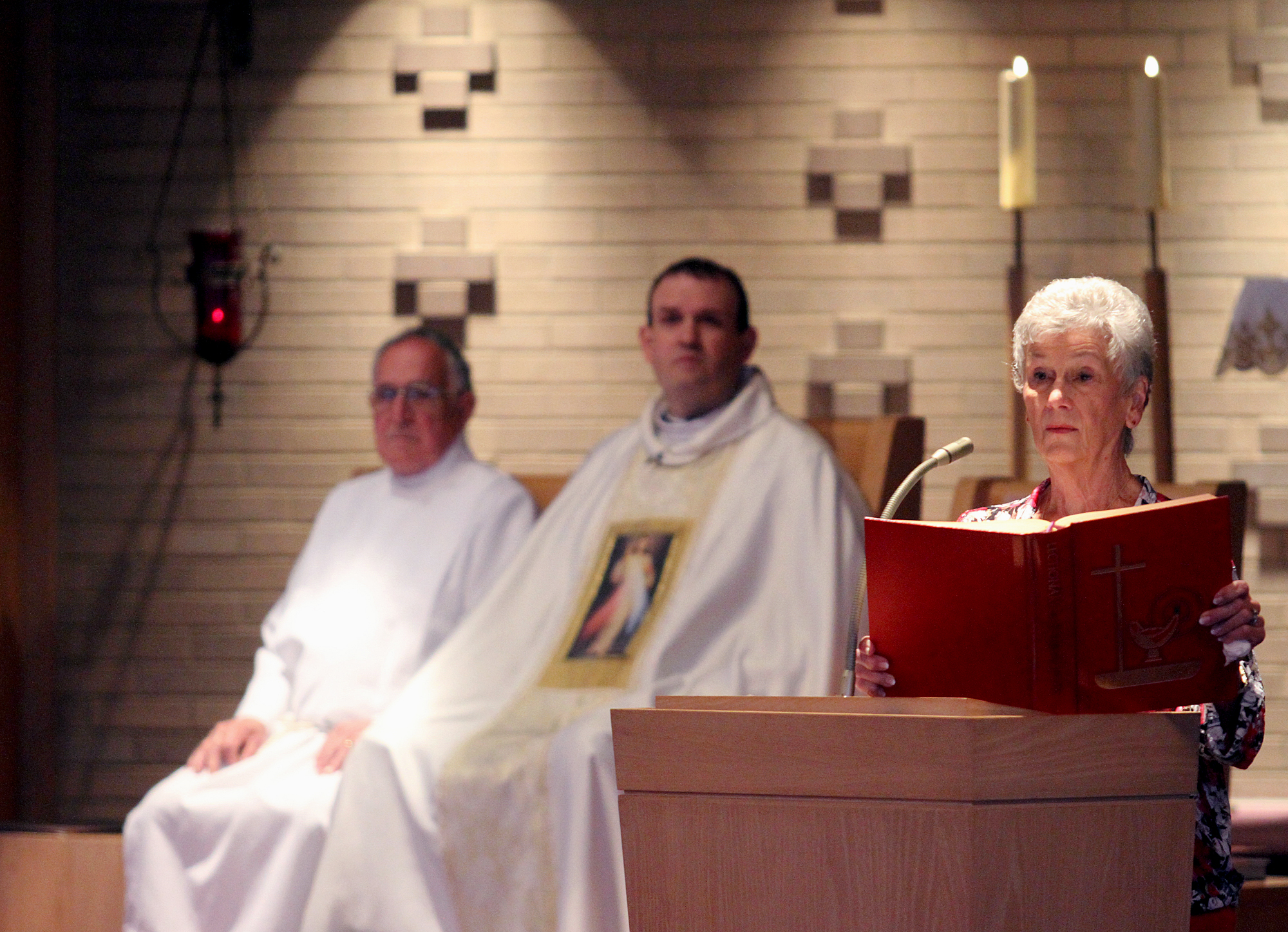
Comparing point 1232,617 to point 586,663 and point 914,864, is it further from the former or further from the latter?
point 586,663

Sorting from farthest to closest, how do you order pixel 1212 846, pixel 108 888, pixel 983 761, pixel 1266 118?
pixel 1266 118
pixel 108 888
pixel 1212 846
pixel 983 761

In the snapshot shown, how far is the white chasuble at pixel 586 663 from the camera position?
3467 mm

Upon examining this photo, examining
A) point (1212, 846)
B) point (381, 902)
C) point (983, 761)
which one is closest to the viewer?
point (983, 761)

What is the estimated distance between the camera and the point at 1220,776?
1.96 metres

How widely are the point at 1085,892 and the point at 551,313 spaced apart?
370 cm

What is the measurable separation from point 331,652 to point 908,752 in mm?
2758

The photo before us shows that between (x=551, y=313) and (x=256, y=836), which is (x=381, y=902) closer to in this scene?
(x=256, y=836)

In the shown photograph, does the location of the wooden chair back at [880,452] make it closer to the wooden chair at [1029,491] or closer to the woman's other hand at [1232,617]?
the wooden chair at [1029,491]

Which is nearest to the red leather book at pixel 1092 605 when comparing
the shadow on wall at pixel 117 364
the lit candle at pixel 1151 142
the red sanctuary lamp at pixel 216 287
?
the lit candle at pixel 1151 142

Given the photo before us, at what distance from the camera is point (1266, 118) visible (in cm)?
486

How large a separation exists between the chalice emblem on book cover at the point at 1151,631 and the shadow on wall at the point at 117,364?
406cm

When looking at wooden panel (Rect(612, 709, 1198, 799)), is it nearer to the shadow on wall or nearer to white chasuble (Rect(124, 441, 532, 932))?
white chasuble (Rect(124, 441, 532, 932))

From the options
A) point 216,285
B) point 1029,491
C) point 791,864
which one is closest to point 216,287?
point 216,285

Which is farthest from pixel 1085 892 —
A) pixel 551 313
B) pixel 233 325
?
pixel 233 325
